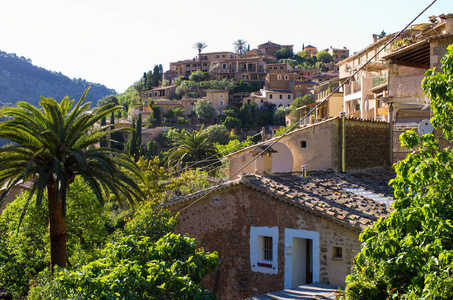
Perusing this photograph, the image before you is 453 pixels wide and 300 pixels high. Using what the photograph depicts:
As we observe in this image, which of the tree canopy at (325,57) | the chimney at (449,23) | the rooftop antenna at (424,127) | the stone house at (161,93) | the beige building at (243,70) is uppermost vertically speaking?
the tree canopy at (325,57)

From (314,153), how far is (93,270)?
12.6 m

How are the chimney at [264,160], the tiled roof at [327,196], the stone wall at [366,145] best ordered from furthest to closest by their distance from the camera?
the stone wall at [366,145]
the chimney at [264,160]
the tiled roof at [327,196]

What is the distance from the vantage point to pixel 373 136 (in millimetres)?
22562

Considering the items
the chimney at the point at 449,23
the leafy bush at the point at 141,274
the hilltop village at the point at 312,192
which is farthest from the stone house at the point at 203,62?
the leafy bush at the point at 141,274

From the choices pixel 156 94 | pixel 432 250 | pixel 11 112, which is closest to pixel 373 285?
pixel 432 250

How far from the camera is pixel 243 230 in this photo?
1534cm

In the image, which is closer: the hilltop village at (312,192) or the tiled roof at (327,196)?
the tiled roof at (327,196)

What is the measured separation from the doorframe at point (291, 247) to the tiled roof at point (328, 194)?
69 cm

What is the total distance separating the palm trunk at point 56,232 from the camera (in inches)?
604

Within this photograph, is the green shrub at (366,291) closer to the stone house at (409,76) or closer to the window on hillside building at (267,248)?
the window on hillside building at (267,248)

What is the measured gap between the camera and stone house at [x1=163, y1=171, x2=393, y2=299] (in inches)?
555

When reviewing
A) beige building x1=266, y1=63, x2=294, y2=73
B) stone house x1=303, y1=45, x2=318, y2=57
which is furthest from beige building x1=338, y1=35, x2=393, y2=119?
stone house x1=303, y1=45, x2=318, y2=57

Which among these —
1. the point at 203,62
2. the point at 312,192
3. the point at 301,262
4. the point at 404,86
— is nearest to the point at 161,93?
the point at 203,62

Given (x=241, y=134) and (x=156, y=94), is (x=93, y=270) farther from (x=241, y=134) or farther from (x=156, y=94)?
(x=156, y=94)
